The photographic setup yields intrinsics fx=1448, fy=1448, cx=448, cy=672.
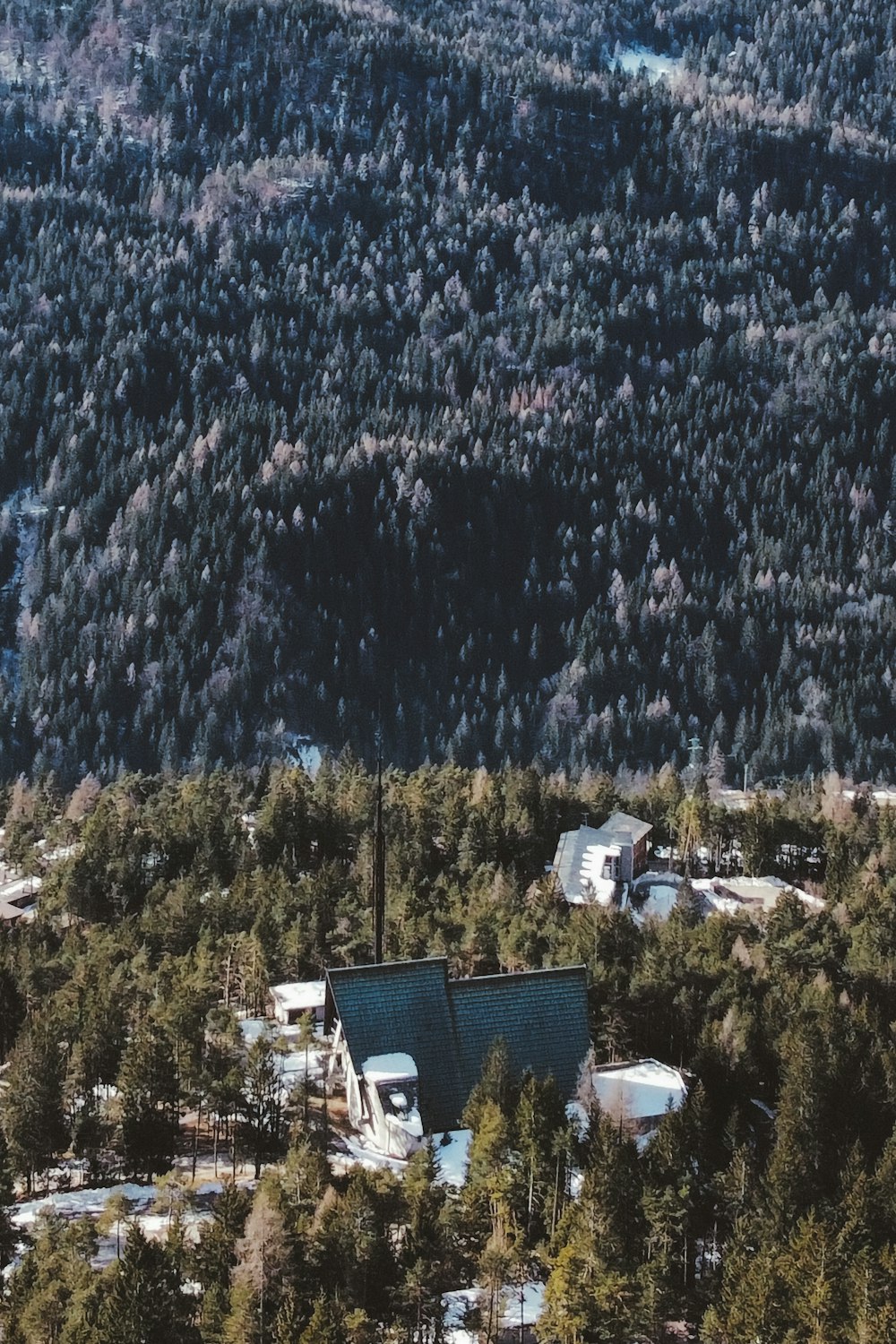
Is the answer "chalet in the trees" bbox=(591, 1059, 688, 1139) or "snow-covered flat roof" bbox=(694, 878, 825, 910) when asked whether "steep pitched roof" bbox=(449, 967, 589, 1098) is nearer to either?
"chalet in the trees" bbox=(591, 1059, 688, 1139)

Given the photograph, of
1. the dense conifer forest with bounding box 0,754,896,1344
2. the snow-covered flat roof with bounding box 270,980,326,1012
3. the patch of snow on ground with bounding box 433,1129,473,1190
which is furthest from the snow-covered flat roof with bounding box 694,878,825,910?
the patch of snow on ground with bounding box 433,1129,473,1190

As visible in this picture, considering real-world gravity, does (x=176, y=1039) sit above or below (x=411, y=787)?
above

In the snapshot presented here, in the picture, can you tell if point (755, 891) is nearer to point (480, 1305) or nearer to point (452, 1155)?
point (452, 1155)

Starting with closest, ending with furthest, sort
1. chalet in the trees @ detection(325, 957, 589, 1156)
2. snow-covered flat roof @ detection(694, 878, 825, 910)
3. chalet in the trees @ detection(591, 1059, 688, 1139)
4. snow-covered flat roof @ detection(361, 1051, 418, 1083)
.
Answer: chalet in the trees @ detection(591, 1059, 688, 1139) → snow-covered flat roof @ detection(361, 1051, 418, 1083) → chalet in the trees @ detection(325, 957, 589, 1156) → snow-covered flat roof @ detection(694, 878, 825, 910)

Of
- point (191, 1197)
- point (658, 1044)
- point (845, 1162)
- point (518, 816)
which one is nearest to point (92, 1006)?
point (191, 1197)

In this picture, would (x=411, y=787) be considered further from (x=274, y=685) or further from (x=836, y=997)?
(x=274, y=685)

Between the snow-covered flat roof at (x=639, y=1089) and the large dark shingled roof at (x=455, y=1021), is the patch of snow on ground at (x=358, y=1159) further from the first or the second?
the snow-covered flat roof at (x=639, y=1089)
